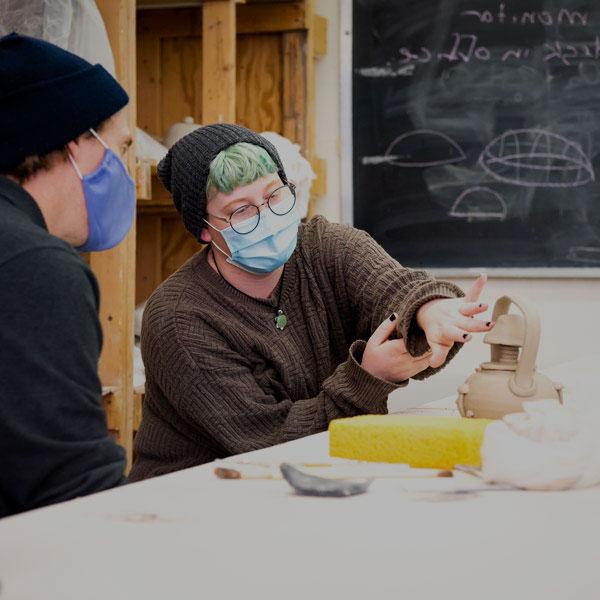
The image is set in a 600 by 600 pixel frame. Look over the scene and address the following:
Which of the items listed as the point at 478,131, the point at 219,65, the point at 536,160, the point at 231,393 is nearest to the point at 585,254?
the point at 536,160

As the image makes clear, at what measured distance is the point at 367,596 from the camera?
77 cm

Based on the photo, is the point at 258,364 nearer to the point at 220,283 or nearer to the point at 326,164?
the point at 220,283

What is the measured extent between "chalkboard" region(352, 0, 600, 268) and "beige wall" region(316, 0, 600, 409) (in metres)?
0.09

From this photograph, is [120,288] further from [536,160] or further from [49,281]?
[536,160]

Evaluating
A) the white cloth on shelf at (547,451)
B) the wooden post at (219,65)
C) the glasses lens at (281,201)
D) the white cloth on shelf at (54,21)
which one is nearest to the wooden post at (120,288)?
the white cloth on shelf at (54,21)

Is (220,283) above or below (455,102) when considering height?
below

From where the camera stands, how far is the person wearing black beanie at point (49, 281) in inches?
46.6

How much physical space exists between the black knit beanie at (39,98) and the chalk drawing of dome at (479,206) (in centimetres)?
259

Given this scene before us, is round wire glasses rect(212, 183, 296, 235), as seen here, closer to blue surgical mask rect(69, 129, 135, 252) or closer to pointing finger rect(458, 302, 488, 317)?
blue surgical mask rect(69, 129, 135, 252)

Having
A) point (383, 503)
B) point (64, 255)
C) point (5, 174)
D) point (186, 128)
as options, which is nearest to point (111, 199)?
point (5, 174)

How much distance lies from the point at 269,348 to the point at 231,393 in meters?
0.17

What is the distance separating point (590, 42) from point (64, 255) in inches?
118

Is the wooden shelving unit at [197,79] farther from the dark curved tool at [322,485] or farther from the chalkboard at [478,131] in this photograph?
the dark curved tool at [322,485]

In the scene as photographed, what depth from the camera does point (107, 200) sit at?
62.1 inches
